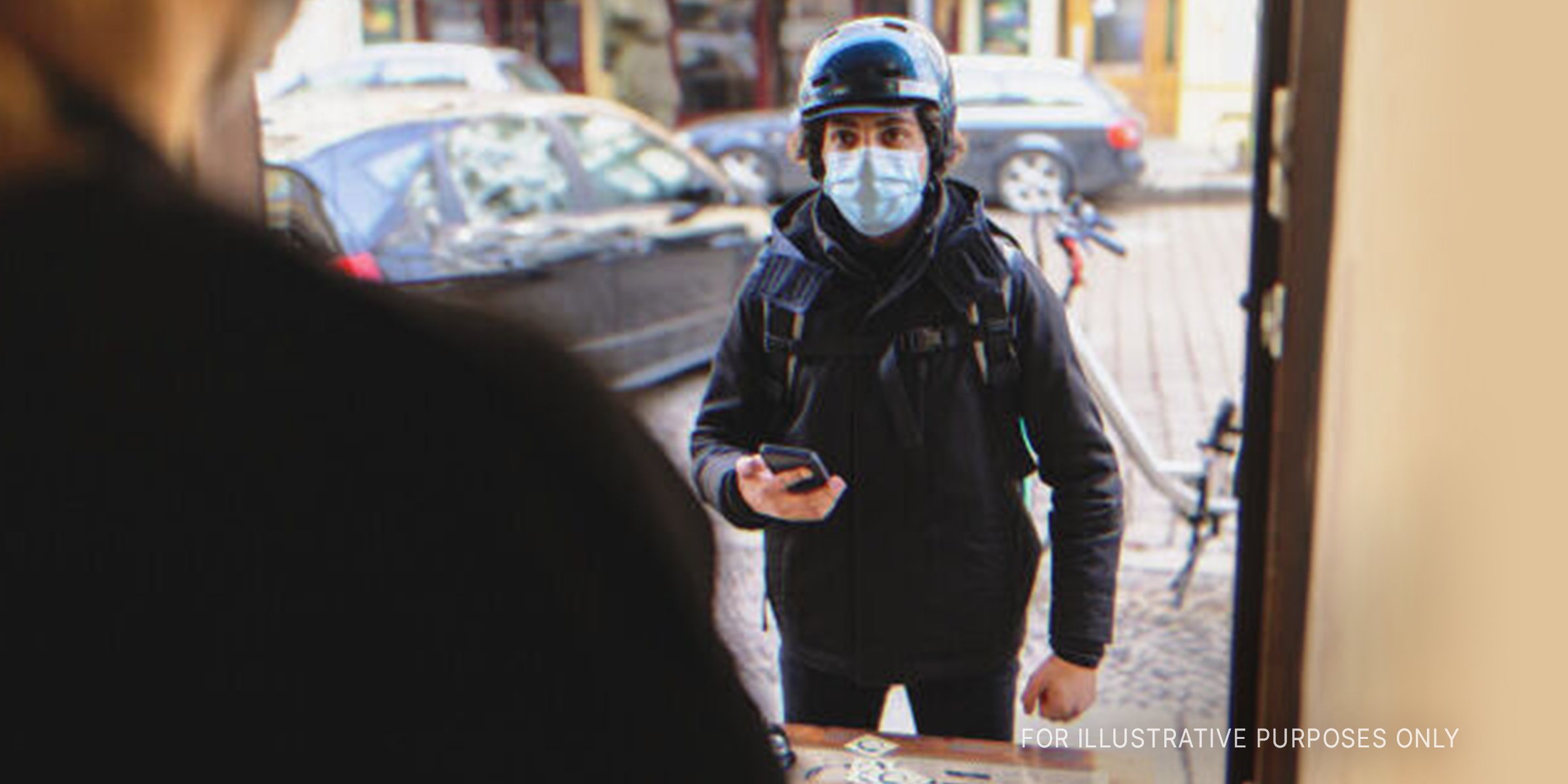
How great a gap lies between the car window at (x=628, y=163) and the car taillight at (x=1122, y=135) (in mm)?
3908

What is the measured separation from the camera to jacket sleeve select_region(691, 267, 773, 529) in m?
2.05

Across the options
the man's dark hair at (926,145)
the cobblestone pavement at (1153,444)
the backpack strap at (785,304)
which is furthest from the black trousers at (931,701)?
the man's dark hair at (926,145)

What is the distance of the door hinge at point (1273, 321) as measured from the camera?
1956 mm

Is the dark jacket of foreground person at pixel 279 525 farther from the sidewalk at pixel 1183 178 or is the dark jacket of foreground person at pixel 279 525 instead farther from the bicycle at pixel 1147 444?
the sidewalk at pixel 1183 178

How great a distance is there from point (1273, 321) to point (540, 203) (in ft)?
13.2

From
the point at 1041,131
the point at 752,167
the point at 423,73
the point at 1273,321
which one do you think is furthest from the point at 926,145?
the point at 423,73

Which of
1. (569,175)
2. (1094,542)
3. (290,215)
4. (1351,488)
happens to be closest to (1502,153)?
(1351,488)

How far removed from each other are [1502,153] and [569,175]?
15.9 feet

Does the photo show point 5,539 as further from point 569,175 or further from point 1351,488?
point 569,175

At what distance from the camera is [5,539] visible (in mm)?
635

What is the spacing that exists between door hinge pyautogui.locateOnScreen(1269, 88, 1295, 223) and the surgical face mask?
18.2 inches

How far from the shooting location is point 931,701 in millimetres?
2141

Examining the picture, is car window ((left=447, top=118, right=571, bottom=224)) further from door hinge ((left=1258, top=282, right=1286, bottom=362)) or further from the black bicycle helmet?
door hinge ((left=1258, top=282, right=1286, bottom=362))

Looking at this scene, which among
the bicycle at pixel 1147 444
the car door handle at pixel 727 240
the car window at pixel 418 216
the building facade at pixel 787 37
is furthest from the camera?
Answer: the building facade at pixel 787 37
